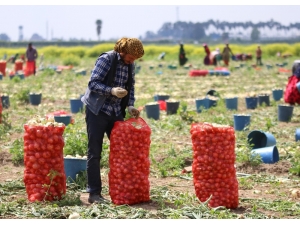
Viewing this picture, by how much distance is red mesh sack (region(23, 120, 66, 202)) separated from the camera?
6242mm

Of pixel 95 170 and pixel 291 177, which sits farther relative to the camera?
pixel 291 177

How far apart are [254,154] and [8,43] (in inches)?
2841

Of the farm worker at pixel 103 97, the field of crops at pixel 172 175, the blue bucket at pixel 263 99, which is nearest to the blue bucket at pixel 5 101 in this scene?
the field of crops at pixel 172 175

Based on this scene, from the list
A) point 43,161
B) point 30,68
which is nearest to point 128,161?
point 43,161

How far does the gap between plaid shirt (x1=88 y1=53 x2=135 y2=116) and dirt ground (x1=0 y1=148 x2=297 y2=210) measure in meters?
0.97

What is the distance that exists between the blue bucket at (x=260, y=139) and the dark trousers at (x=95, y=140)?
3556mm

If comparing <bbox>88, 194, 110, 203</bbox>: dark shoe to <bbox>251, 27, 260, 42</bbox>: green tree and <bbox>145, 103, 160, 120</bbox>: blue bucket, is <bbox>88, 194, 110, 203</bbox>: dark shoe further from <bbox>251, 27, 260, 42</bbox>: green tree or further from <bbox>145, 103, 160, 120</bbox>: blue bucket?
<bbox>251, 27, 260, 42</bbox>: green tree

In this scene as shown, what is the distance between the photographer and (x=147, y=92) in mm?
19344

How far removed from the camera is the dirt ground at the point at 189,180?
7.08 m

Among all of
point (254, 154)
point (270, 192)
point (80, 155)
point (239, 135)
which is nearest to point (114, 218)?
point (270, 192)

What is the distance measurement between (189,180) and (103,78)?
7.02 ft

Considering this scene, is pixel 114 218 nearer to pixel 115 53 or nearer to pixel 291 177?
pixel 115 53

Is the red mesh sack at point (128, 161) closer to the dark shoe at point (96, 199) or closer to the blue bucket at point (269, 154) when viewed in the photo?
the dark shoe at point (96, 199)

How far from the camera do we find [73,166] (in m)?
7.23
